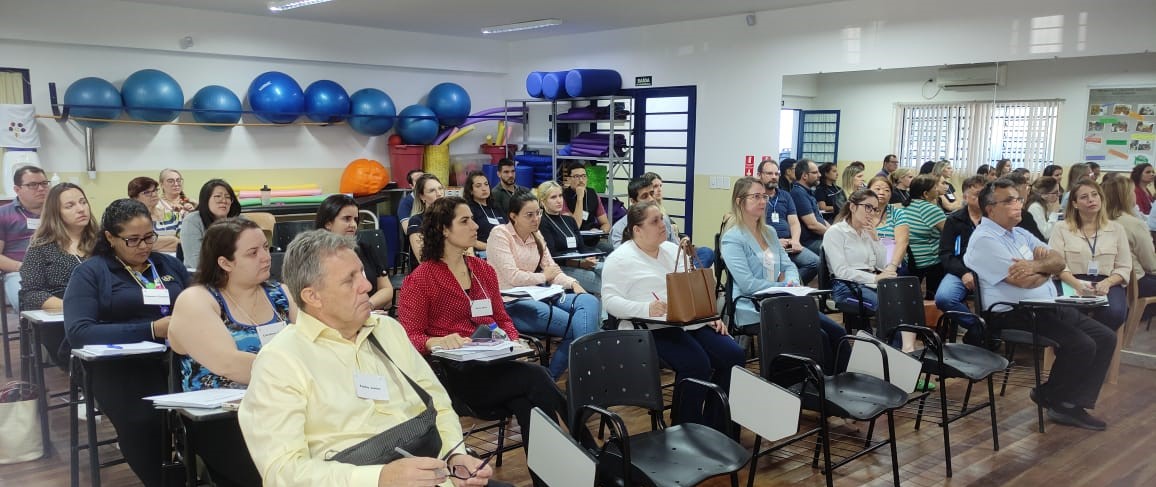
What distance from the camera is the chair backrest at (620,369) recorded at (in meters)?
2.69

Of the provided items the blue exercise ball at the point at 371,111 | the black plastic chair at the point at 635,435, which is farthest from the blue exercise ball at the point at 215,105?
the black plastic chair at the point at 635,435

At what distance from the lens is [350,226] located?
14.2ft

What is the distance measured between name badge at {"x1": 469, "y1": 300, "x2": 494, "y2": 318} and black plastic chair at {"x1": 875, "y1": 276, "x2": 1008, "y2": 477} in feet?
6.30

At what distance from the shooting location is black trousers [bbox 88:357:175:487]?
2740 mm

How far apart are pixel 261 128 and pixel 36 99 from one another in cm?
219

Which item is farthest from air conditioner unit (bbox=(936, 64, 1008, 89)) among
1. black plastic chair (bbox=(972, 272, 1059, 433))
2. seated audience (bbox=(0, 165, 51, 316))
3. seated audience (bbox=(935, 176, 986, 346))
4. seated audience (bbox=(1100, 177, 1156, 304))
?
seated audience (bbox=(0, 165, 51, 316))

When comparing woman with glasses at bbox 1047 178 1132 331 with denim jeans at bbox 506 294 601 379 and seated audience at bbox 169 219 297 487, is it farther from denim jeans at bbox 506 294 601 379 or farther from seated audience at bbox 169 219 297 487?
A: seated audience at bbox 169 219 297 487

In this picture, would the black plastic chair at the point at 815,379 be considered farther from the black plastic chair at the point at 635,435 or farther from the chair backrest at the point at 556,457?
Result: the chair backrest at the point at 556,457

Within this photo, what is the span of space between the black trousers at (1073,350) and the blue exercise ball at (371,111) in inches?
287

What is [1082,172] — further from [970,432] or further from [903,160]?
[970,432]

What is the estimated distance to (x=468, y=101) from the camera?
10086 mm

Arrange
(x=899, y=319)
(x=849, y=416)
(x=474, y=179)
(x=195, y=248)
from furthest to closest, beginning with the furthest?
1. (x=474, y=179)
2. (x=195, y=248)
3. (x=899, y=319)
4. (x=849, y=416)

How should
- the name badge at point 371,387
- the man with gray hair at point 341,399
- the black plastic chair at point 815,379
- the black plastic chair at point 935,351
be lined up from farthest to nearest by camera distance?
the black plastic chair at point 935,351
the black plastic chair at point 815,379
the name badge at point 371,387
the man with gray hair at point 341,399

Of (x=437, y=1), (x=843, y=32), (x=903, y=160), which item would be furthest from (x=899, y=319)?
(x=437, y=1)
